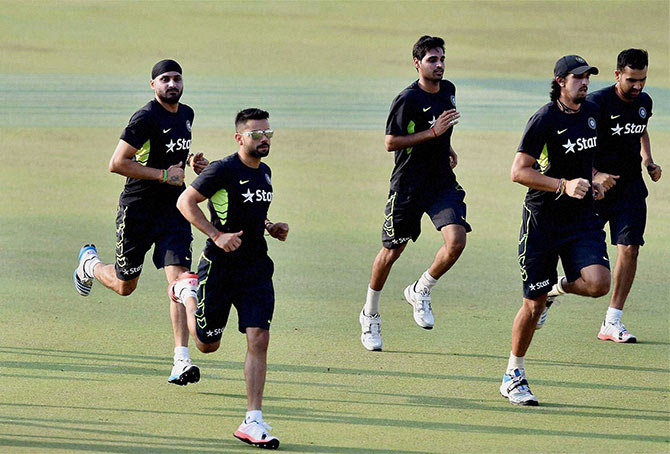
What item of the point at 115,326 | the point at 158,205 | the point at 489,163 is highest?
the point at 489,163

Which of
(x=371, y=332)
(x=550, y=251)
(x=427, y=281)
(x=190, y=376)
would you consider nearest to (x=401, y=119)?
(x=427, y=281)

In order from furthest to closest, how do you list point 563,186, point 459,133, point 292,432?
point 459,133
point 563,186
point 292,432

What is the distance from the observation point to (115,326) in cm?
995

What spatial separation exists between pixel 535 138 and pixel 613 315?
2485 mm

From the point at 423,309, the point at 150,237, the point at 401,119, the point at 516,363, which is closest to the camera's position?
the point at 516,363

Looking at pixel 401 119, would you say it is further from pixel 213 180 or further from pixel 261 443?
pixel 261 443

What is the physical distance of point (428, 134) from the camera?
9.45 meters

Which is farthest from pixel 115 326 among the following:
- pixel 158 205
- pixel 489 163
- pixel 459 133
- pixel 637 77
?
pixel 459 133

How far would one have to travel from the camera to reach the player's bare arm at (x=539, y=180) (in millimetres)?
7805

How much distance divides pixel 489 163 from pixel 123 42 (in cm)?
1905

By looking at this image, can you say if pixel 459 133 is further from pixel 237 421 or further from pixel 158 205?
pixel 237 421

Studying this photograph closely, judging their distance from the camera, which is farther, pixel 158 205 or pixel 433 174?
pixel 433 174

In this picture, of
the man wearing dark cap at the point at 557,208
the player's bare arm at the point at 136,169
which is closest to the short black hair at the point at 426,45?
the man wearing dark cap at the point at 557,208

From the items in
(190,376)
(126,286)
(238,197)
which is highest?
(238,197)
